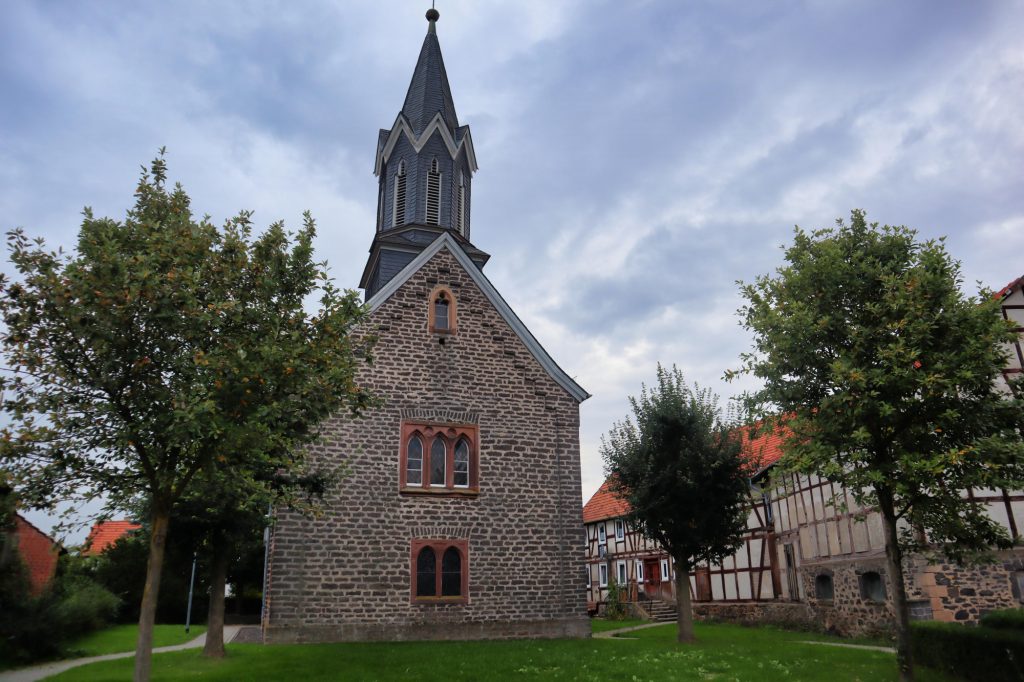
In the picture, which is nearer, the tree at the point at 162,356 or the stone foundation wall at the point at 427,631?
the tree at the point at 162,356

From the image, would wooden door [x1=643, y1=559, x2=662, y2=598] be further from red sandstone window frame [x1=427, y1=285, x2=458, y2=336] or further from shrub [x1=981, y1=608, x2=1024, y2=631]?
shrub [x1=981, y1=608, x2=1024, y2=631]

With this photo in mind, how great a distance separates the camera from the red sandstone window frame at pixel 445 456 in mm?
19703

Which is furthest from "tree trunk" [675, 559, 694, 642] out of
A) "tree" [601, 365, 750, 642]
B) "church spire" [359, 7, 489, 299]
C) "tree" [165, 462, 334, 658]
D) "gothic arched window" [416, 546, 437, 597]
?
"church spire" [359, 7, 489, 299]

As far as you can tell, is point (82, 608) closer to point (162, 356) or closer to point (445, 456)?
point (445, 456)

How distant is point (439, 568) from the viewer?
19.3m

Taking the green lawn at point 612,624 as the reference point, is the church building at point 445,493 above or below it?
above

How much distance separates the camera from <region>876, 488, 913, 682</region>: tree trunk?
13094 millimetres

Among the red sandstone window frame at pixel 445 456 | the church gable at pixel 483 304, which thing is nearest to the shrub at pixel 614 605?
the church gable at pixel 483 304

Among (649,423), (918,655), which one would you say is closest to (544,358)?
(649,423)

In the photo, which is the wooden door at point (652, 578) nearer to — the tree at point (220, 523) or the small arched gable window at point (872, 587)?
the small arched gable window at point (872, 587)

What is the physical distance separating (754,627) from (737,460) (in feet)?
36.6

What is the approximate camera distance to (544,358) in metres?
22.1

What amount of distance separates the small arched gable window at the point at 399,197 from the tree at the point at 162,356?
14954 millimetres

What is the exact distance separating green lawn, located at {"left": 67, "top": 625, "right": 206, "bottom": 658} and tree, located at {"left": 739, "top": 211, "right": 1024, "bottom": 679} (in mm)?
19420
